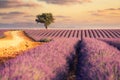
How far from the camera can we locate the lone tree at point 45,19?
3196 inches

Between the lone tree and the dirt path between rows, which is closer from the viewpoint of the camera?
the dirt path between rows

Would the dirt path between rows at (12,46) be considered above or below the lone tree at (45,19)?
above

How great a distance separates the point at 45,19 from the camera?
8119 centimetres

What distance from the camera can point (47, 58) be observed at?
10320mm

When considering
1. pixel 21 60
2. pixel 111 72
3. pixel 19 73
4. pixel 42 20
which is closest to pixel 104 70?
pixel 111 72

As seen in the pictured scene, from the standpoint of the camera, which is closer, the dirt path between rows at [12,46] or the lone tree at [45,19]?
the dirt path between rows at [12,46]

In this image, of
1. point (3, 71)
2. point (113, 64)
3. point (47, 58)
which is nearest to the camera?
point (3, 71)

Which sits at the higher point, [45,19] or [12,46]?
[12,46]

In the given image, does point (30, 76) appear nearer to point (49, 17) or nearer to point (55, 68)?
point (55, 68)

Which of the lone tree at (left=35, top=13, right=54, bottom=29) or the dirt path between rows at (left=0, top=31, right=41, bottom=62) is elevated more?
the dirt path between rows at (left=0, top=31, right=41, bottom=62)

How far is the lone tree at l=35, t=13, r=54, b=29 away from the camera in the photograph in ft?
266

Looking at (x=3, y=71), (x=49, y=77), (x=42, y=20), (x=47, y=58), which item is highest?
(x=3, y=71)

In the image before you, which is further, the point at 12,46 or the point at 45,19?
the point at 45,19

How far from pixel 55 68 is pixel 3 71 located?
8.26 feet
